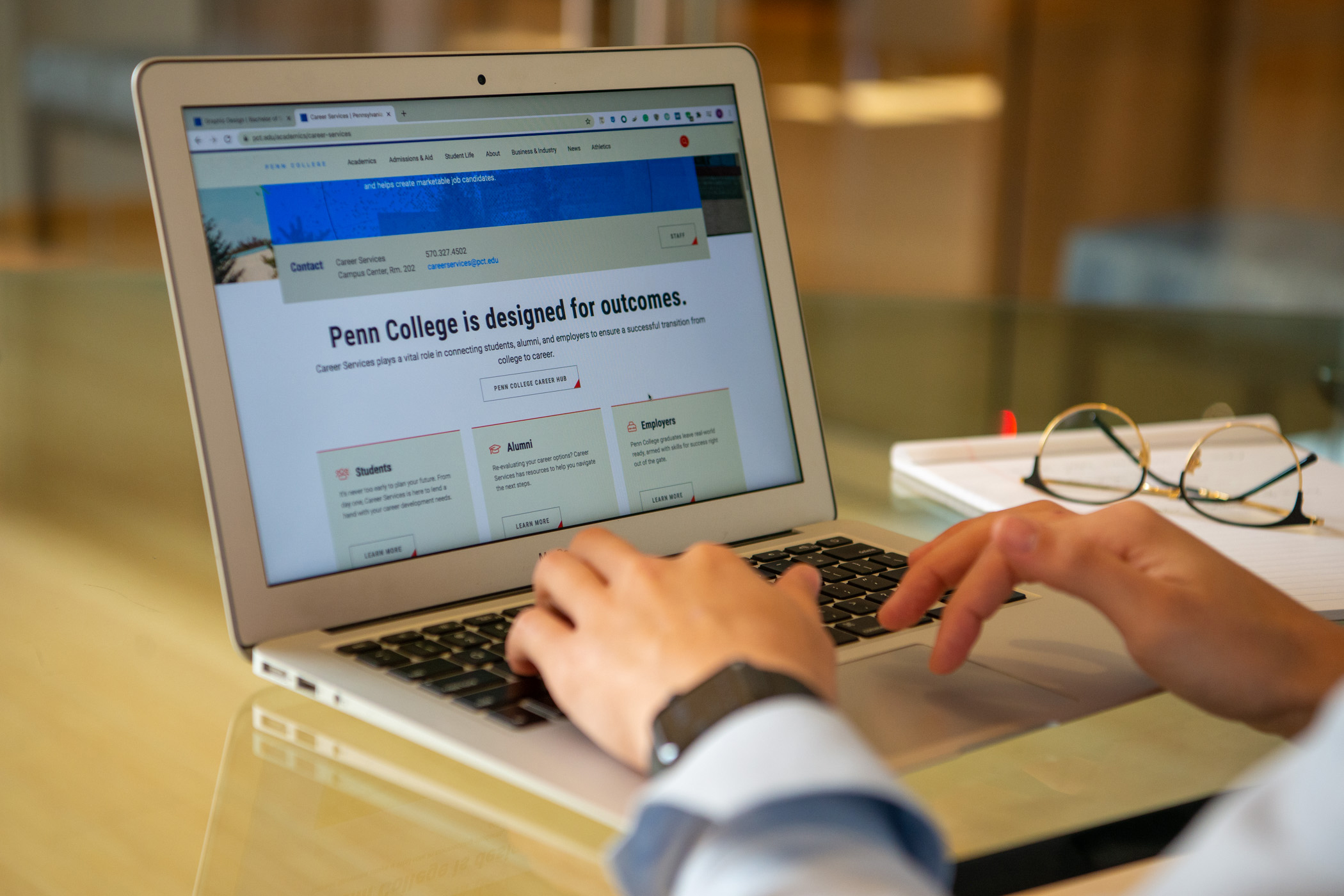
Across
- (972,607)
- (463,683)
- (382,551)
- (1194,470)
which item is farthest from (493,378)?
(1194,470)

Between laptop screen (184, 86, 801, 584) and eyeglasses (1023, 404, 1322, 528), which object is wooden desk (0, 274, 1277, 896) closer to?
laptop screen (184, 86, 801, 584)

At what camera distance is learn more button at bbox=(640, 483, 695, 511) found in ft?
2.69

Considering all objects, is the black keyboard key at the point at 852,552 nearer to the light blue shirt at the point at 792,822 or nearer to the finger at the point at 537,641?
the finger at the point at 537,641

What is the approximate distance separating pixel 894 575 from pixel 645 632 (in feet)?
1.02

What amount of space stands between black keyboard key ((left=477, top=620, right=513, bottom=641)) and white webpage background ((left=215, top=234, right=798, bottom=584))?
0.08 meters

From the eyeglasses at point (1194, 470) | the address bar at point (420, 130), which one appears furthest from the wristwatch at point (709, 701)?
the eyeglasses at point (1194, 470)

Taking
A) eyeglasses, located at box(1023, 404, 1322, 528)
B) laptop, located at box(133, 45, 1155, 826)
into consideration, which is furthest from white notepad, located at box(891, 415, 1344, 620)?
laptop, located at box(133, 45, 1155, 826)

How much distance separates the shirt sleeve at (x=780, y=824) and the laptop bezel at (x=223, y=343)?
335 mm

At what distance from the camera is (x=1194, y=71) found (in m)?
3.82

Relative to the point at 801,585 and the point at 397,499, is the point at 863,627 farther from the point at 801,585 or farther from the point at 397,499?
the point at 397,499

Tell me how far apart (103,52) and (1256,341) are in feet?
8.37

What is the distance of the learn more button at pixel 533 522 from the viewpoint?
0.76 m

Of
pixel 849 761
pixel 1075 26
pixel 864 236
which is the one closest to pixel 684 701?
pixel 849 761

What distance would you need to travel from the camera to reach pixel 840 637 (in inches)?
26.7
